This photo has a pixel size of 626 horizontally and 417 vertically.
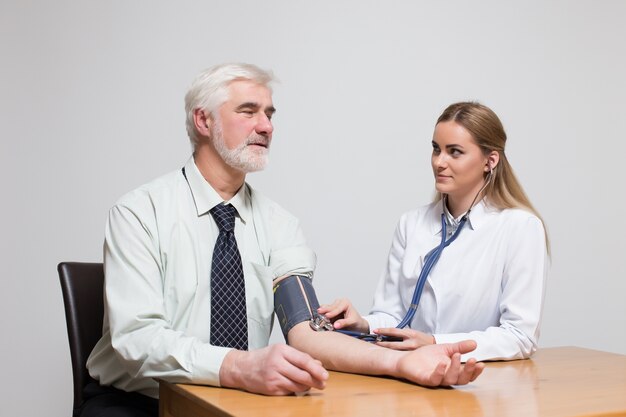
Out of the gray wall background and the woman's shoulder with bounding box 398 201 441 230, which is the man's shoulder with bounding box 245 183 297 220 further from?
the gray wall background

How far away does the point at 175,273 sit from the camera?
2230mm

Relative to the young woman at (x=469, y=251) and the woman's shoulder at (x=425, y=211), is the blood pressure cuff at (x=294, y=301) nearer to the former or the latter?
the young woman at (x=469, y=251)

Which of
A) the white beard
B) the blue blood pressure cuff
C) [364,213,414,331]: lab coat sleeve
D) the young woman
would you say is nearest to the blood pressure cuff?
the blue blood pressure cuff

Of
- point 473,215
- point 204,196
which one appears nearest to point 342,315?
point 204,196

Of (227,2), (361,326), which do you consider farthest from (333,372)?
(227,2)

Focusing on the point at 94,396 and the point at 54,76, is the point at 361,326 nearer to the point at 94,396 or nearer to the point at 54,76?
the point at 94,396

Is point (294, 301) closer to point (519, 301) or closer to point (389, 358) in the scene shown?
point (389, 358)

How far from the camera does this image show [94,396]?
2.28 meters

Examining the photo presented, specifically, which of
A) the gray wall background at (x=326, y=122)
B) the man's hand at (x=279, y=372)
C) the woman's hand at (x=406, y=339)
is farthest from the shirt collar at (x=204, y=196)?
the gray wall background at (x=326, y=122)

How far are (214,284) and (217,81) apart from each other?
1.97 feet

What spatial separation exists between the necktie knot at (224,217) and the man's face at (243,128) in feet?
0.41

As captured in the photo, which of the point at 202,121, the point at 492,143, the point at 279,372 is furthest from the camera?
the point at 492,143

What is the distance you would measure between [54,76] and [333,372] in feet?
6.45

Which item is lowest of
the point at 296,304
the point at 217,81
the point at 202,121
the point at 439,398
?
the point at 439,398
